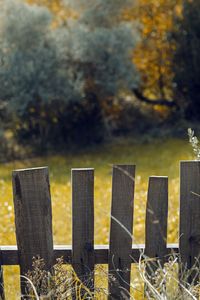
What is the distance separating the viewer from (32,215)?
3.70 meters

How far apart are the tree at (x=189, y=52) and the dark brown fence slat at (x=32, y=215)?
1450 cm

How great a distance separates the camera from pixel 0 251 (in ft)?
12.5

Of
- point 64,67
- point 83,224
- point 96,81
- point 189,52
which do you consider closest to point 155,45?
point 189,52

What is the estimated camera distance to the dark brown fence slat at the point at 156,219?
3.71 meters

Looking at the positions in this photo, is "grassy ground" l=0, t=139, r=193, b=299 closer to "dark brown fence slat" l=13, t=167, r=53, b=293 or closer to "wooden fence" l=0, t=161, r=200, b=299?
"wooden fence" l=0, t=161, r=200, b=299

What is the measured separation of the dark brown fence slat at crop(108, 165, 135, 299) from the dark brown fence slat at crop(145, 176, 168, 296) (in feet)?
0.35

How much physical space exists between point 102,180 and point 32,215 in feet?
25.9

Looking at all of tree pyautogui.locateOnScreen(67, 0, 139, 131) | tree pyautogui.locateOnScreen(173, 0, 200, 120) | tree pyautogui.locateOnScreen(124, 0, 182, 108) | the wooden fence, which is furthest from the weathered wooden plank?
tree pyautogui.locateOnScreen(124, 0, 182, 108)

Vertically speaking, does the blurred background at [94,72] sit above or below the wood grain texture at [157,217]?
above

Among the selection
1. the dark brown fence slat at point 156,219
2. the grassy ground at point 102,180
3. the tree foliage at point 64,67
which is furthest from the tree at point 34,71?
the dark brown fence slat at point 156,219

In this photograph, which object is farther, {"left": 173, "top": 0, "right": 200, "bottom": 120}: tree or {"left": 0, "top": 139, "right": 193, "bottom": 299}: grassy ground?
{"left": 173, "top": 0, "right": 200, "bottom": 120}: tree

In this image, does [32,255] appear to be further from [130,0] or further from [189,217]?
[130,0]

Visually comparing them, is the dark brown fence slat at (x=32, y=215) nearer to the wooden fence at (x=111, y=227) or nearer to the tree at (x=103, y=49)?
the wooden fence at (x=111, y=227)

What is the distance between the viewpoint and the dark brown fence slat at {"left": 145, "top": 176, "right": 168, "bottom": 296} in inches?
146
